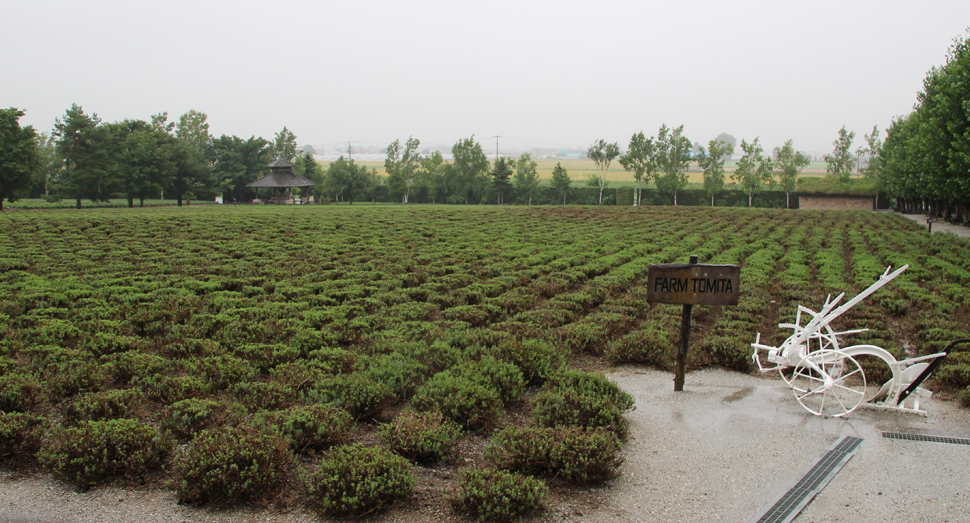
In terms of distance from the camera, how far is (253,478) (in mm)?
4812

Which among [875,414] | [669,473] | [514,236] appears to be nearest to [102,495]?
[669,473]

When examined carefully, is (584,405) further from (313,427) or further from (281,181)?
(281,181)

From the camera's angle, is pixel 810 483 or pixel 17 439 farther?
pixel 17 439

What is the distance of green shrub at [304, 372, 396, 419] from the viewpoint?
6.62m

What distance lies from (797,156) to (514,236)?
70053 mm

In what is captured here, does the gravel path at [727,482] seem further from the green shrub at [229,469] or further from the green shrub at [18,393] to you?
the green shrub at [18,393]

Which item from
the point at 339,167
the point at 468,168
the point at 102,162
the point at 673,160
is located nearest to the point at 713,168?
the point at 673,160

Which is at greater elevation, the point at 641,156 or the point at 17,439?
the point at 641,156

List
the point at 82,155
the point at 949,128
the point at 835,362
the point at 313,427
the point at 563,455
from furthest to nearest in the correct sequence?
1. the point at 82,155
2. the point at 949,128
3. the point at 835,362
4. the point at 313,427
5. the point at 563,455

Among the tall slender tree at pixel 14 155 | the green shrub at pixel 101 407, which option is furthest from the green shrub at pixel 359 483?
the tall slender tree at pixel 14 155

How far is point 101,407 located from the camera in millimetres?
6238

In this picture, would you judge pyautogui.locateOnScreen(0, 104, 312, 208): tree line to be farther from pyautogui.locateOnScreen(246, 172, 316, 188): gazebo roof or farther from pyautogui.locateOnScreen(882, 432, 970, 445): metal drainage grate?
pyautogui.locateOnScreen(882, 432, 970, 445): metal drainage grate

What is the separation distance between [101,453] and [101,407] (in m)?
1.33

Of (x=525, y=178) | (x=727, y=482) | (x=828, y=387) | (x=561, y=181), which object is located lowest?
(x=727, y=482)
